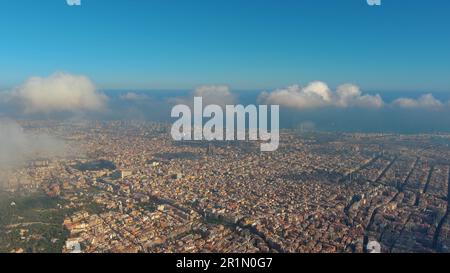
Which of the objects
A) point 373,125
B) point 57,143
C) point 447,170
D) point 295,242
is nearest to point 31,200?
point 295,242

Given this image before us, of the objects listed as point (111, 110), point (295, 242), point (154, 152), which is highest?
point (111, 110)

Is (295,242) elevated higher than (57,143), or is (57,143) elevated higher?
(57,143)

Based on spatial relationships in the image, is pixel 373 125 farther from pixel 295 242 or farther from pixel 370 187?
pixel 295 242

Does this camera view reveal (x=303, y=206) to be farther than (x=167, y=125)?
No

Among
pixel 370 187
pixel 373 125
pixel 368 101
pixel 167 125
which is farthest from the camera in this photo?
pixel 368 101
